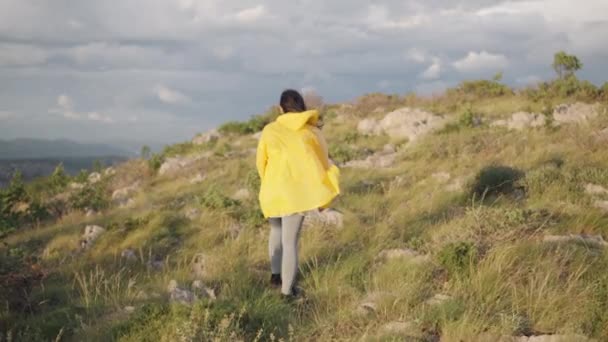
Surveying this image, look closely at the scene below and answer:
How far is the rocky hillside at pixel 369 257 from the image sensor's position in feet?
12.9

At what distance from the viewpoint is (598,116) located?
12.4 metres

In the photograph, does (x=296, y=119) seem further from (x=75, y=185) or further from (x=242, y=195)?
(x=75, y=185)

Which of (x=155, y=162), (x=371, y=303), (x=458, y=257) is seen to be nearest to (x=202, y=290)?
(x=371, y=303)

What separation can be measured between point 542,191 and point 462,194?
110 centimetres

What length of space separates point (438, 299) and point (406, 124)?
36.2ft

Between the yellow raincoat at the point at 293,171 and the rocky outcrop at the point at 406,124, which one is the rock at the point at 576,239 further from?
the rocky outcrop at the point at 406,124

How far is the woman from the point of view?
A: 4492 millimetres

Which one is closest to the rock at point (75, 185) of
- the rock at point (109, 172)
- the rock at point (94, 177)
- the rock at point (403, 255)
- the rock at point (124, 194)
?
the rock at point (94, 177)

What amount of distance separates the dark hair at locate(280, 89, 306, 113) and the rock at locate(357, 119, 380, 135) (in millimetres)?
10782

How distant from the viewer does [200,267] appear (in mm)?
5723

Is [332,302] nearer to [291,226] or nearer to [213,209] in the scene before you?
[291,226]

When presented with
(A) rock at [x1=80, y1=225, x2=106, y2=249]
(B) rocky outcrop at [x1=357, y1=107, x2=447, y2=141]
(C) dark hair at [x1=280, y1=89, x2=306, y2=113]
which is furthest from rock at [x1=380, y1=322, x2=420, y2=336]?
(B) rocky outcrop at [x1=357, y1=107, x2=447, y2=141]

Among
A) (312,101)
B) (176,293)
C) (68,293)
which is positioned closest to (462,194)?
(176,293)

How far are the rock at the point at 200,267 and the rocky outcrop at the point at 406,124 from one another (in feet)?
28.9
